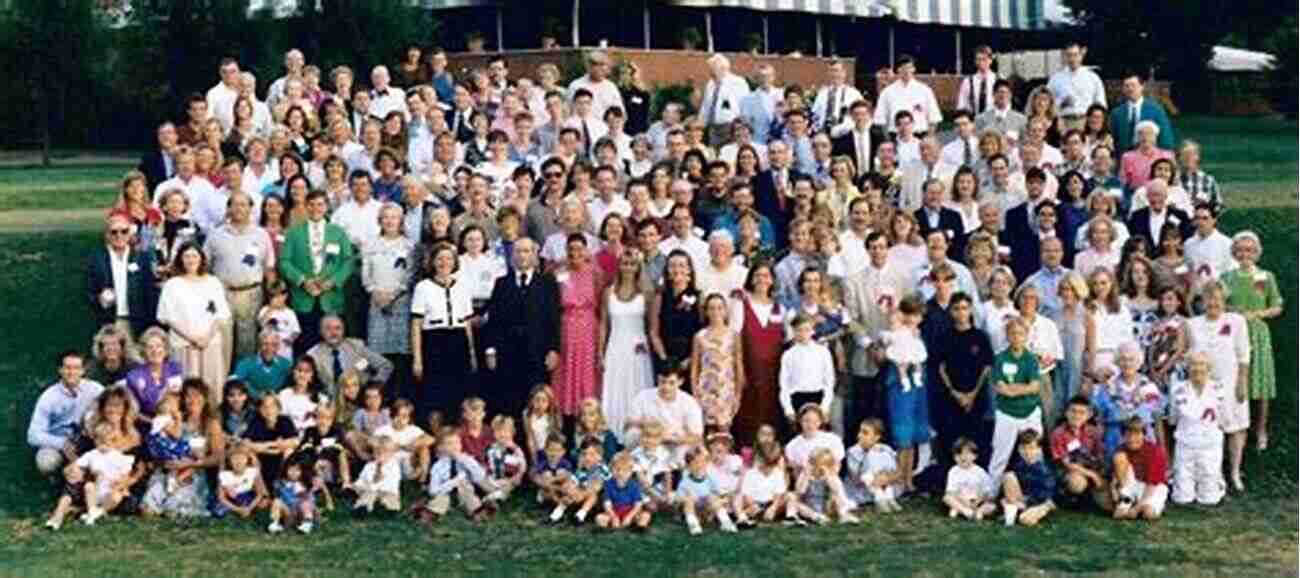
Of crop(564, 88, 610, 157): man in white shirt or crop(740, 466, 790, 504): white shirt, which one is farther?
crop(564, 88, 610, 157): man in white shirt

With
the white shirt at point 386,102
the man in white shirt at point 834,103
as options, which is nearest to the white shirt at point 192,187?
the white shirt at point 386,102

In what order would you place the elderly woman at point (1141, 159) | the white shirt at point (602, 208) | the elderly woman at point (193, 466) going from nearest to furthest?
the elderly woman at point (193, 466) → the white shirt at point (602, 208) → the elderly woman at point (1141, 159)

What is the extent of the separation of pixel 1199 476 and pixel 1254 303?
56.6 inches

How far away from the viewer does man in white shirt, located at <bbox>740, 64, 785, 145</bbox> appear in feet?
53.6

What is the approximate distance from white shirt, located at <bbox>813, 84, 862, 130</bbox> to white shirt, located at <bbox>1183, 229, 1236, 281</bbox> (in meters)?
3.69

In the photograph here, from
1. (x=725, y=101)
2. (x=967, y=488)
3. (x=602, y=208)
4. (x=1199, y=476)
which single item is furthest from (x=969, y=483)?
(x=725, y=101)

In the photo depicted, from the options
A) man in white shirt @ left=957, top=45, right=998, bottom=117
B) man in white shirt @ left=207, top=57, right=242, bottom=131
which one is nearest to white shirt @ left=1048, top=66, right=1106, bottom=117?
man in white shirt @ left=957, top=45, right=998, bottom=117

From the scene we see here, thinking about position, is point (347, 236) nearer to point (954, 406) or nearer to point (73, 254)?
point (954, 406)

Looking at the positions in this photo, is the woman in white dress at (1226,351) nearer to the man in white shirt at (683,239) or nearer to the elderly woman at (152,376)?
the man in white shirt at (683,239)

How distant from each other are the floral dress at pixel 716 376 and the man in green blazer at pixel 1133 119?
16.2 ft

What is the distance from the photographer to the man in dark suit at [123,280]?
12.9 metres

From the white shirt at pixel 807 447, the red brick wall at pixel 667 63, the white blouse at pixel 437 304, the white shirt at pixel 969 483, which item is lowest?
the white shirt at pixel 969 483

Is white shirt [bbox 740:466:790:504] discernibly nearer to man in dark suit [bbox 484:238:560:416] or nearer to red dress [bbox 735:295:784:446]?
red dress [bbox 735:295:784:446]

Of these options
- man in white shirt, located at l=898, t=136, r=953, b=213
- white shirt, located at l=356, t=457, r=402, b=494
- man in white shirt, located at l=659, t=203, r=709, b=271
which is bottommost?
white shirt, located at l=356, t=457, r=402, b=494
